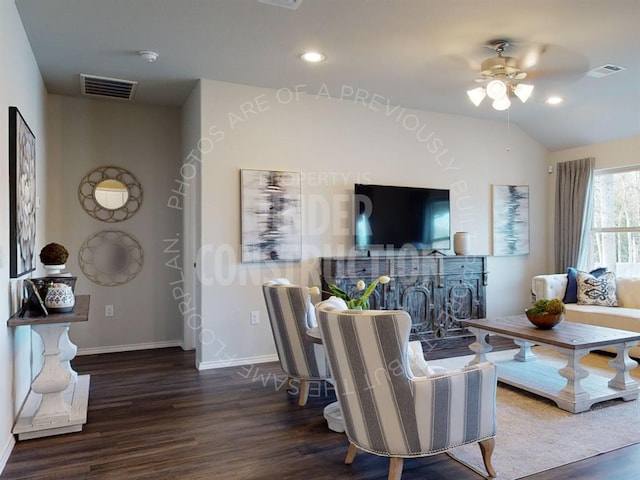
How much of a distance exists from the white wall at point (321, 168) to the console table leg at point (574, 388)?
234 centimetres

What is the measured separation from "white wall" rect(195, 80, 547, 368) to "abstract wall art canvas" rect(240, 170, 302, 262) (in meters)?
0.09

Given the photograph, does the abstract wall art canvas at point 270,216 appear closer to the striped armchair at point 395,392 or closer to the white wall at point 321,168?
the white wall at point 321,168

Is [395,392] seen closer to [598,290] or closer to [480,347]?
[480,347]

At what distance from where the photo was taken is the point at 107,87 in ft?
14.6

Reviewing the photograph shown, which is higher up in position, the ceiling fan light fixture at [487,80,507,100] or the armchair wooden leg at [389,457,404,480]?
the ceiling fan light fixture at [487,80,507,100]

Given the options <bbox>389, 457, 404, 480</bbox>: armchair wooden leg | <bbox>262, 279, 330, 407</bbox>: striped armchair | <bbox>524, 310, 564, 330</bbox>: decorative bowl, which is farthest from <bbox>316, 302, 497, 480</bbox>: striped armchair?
<bbox>524, 310, 564, 330</bbox>: decorative bowl

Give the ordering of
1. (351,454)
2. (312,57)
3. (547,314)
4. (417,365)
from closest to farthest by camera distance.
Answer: (417,365) < (351,454) < (547,314) < (312,57)

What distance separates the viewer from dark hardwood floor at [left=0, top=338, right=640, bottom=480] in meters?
2.37

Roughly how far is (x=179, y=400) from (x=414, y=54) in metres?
3.22

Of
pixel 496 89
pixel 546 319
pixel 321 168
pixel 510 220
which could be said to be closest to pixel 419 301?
pixel 546 319

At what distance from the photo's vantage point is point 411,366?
2209 mm

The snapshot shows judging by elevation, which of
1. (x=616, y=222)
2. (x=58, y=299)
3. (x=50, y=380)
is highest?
(x=616, y=222)

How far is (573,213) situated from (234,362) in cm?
450

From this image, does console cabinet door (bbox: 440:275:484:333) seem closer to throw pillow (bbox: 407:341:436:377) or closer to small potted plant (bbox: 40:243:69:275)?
throw pillow (bbox: 407:341:436:377)
